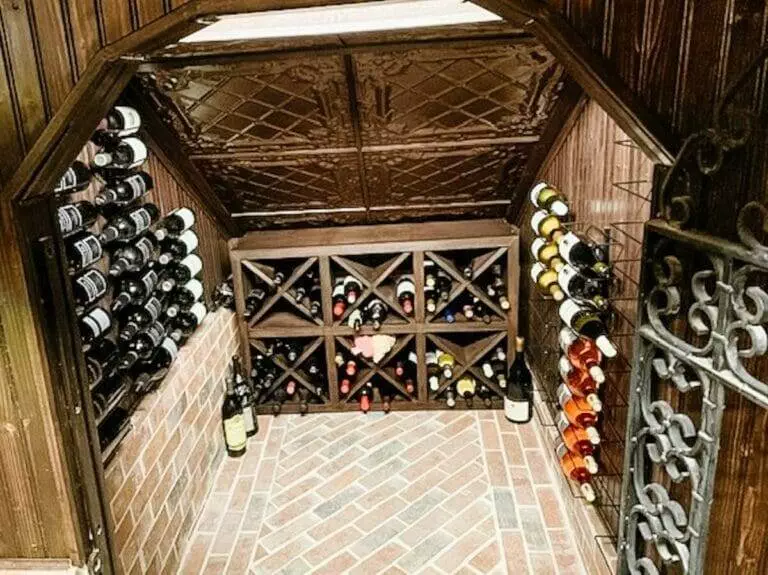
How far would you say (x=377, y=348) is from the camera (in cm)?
411

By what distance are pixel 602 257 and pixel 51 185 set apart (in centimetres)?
197

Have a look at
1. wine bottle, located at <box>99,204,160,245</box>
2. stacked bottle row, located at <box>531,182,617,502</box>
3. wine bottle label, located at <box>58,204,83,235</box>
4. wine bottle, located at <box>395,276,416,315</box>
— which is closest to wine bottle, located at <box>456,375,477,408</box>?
wine bottle, located at <box>395,276,416,315</box>

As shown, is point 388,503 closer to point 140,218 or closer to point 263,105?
point 140,218

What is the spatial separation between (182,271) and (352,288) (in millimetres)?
1203


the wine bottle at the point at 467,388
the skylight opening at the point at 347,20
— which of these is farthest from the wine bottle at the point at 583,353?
the wine bottle at the point at 467,388

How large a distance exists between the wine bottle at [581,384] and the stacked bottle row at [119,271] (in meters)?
1.87

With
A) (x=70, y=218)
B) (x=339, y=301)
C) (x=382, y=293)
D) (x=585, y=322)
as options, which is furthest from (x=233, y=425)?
(x=585, y=322)

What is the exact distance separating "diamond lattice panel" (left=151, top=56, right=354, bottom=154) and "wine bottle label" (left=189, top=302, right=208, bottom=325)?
2.82 ft

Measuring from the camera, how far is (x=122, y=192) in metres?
2.59

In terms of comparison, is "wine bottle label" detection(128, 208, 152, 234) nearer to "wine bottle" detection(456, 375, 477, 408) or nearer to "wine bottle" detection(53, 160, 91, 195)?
"wine bottle" detection(53, 160, 91, 195)

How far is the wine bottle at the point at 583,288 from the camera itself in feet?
7.98

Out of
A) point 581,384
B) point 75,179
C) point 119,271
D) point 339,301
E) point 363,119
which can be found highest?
point 363,119

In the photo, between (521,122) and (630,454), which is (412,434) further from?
(630,454)

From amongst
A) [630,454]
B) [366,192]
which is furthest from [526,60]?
[630,454]
